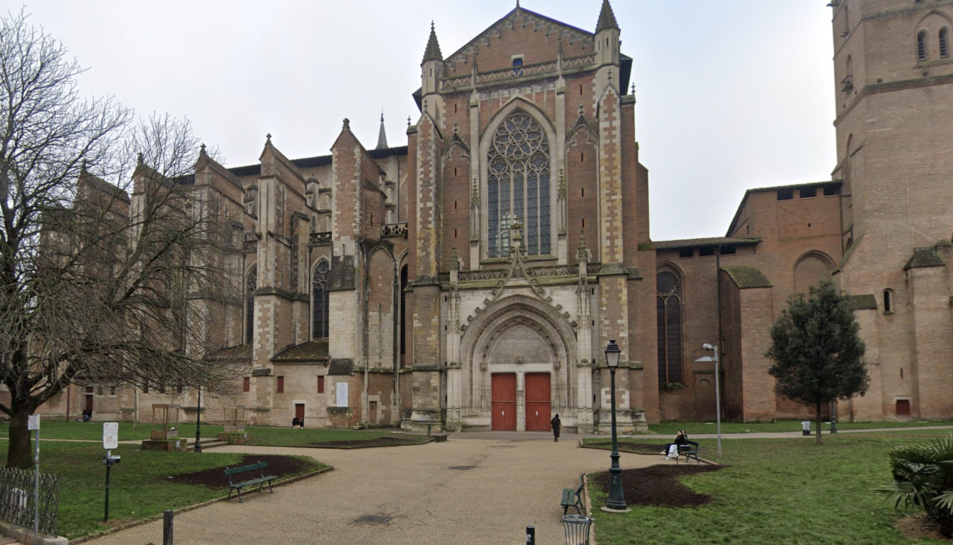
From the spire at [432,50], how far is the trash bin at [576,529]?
1225 inches

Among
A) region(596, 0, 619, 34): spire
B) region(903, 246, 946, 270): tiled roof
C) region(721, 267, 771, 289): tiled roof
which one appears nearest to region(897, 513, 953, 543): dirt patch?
region(721, 267, 771, 289): tiled roof

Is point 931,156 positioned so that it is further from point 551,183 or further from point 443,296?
point 443,296

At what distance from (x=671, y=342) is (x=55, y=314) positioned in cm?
3293

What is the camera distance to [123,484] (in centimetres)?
1439

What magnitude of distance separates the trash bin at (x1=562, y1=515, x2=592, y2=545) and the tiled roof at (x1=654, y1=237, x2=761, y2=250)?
29.1m

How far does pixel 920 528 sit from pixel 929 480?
814 mm

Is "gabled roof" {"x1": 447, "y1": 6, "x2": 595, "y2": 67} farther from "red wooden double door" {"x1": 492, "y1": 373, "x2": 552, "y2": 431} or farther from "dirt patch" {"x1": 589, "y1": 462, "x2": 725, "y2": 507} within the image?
"dirt patch" {"x1": 589, "y1": 462, "x2": 725, "y2": 507}

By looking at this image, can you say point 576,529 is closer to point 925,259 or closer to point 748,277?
point 748,277

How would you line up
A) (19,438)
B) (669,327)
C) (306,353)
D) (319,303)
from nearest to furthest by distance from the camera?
(19,438) < (306,353) < (669,327) < (319,303)

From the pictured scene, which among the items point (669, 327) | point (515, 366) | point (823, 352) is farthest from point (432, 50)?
point (823, 352)

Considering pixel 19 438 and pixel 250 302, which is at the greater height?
pixel 250 302

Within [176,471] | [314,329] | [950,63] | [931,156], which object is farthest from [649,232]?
[176,471]

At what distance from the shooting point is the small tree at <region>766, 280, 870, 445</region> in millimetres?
22344

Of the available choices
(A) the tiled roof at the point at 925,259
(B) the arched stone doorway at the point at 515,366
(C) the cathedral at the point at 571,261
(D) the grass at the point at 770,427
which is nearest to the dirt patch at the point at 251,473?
(C) the cathedral at the point at 571,261
